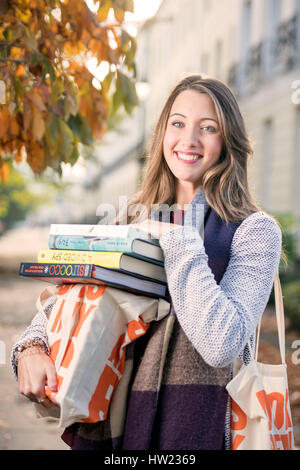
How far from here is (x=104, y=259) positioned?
2160 millimetres

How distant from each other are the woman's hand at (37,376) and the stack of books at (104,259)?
0.85ft

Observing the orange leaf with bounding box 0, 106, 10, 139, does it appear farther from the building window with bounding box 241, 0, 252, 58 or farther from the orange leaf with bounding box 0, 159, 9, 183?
the building window with bounding box 241, 0, 252, 58

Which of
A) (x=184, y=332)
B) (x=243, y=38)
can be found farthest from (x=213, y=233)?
(x=243, y=38)

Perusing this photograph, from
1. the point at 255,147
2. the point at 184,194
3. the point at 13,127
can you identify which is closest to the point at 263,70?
the point at 255,147

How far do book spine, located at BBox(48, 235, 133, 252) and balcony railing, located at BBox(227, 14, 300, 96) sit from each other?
1784cm

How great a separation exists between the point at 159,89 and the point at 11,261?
790 inches

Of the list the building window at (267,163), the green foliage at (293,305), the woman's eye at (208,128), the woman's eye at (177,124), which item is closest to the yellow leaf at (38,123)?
the woman's eye at (177,124)

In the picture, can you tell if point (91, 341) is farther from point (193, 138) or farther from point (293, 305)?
point (293, 305)

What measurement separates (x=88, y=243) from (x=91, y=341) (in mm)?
322

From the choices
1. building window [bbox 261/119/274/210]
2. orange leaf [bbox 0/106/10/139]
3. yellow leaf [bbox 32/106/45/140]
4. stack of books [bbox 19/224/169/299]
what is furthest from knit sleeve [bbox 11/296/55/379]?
building window [bbox 261/119/274/210]

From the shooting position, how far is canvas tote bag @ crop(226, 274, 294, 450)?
2.21 metres

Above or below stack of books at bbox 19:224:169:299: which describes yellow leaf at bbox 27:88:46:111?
above

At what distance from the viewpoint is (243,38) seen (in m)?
24.7

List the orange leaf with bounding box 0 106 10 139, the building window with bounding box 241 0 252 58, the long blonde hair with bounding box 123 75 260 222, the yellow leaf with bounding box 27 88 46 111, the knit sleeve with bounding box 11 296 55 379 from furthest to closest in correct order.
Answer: the building window with bounding box 241 0 252 58
the orange leaf with bounding box 0 106 10 139
the yellow leaf with bounding box 27 88 46 111
the long blonde hair with bounding box 123 75 260 222
the knit sleeve with bounding box 11 296 55 379
